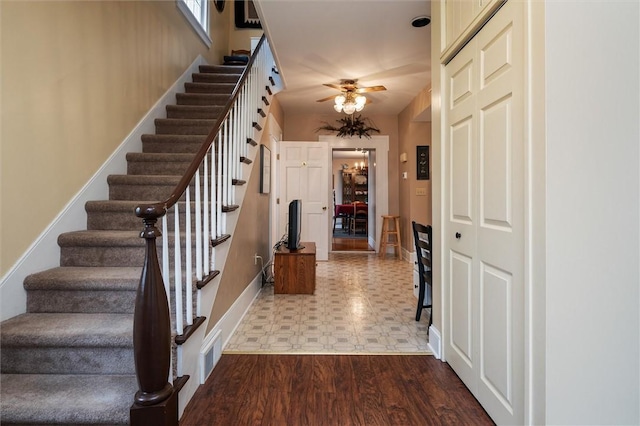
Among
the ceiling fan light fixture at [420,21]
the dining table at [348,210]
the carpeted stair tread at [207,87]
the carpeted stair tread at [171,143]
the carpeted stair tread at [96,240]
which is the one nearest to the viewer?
the carpeted stair tread at [96,240]

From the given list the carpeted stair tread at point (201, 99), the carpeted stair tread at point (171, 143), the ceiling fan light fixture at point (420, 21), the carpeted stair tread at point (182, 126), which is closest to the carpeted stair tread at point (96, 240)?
the carpeted stair tread at point (171, 143)

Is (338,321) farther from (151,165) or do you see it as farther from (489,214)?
(151,165)

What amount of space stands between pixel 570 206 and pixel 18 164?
272 centimetres

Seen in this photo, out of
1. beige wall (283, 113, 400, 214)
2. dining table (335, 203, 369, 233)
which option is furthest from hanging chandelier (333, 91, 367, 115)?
dining table (335, 203, 369, 233)

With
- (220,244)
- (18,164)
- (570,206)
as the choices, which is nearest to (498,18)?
(570,206)

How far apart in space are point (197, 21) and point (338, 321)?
441cm

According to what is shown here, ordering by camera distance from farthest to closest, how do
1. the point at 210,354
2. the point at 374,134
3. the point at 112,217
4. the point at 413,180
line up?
the point at 374,134 → the point at 413,180 → the point at 112,217 → the point at 210,354

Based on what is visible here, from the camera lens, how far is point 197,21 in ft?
14.2

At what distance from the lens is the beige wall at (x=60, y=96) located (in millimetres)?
1715

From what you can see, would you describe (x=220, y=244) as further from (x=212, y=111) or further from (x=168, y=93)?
(x=168, y=93)

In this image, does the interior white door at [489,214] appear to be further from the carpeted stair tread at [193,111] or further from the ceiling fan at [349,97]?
the carpeted stair tread at [193,111]

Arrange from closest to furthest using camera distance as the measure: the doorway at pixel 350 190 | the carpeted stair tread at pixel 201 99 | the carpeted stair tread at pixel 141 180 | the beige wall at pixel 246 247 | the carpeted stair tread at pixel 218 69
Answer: the beige wall at pixel 246 247
the carpeted stair tread at pixel 141 180
the carpeted stair tread at pixel 201 99
the carpeted stair tread at pixel 218 69
the doorway at pixel 350 190

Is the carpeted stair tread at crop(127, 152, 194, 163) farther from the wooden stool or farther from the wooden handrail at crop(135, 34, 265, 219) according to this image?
the wooden stool

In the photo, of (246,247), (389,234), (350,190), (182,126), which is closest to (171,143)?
(182,126)
